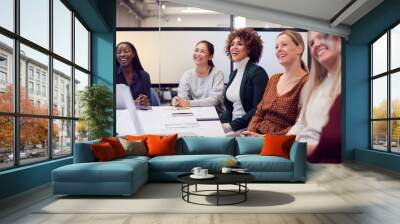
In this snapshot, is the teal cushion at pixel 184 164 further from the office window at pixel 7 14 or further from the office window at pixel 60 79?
the office window at pixel 7 14

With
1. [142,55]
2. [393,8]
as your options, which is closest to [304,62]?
[393,8]

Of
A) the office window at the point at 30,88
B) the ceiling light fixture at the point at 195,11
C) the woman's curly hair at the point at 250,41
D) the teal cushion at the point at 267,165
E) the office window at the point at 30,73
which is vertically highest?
the ceiling light fixture at the point at 195,11

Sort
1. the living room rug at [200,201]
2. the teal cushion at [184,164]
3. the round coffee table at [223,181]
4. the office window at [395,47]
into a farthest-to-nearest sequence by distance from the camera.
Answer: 1. the office window at [395,47]
2. the teal cushion at [184,164]
3. the round coffee table at [223,181]
4. the living room rug at [200,201]

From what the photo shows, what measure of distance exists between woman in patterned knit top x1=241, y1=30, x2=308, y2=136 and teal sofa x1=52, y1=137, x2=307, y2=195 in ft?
5.81

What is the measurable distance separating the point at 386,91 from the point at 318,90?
1.42m

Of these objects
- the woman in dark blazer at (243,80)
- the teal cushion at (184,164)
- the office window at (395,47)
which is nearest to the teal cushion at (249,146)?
the teal cushion at (184,164)

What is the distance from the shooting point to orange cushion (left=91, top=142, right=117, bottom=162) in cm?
558

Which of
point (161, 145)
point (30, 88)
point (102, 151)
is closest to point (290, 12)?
point (161, 145)

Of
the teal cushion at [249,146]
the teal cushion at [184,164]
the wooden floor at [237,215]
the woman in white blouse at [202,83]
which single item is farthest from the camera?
the woman in white blouse at [202,83]

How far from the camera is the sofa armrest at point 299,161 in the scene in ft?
19.7

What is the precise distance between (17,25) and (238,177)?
3.52 meters

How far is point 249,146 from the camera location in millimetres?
6871

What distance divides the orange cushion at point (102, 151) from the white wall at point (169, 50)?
3.39 meters

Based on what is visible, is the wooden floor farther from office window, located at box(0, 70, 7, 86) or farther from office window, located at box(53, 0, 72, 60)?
office window, located at box(53, 0, 72, 60)
